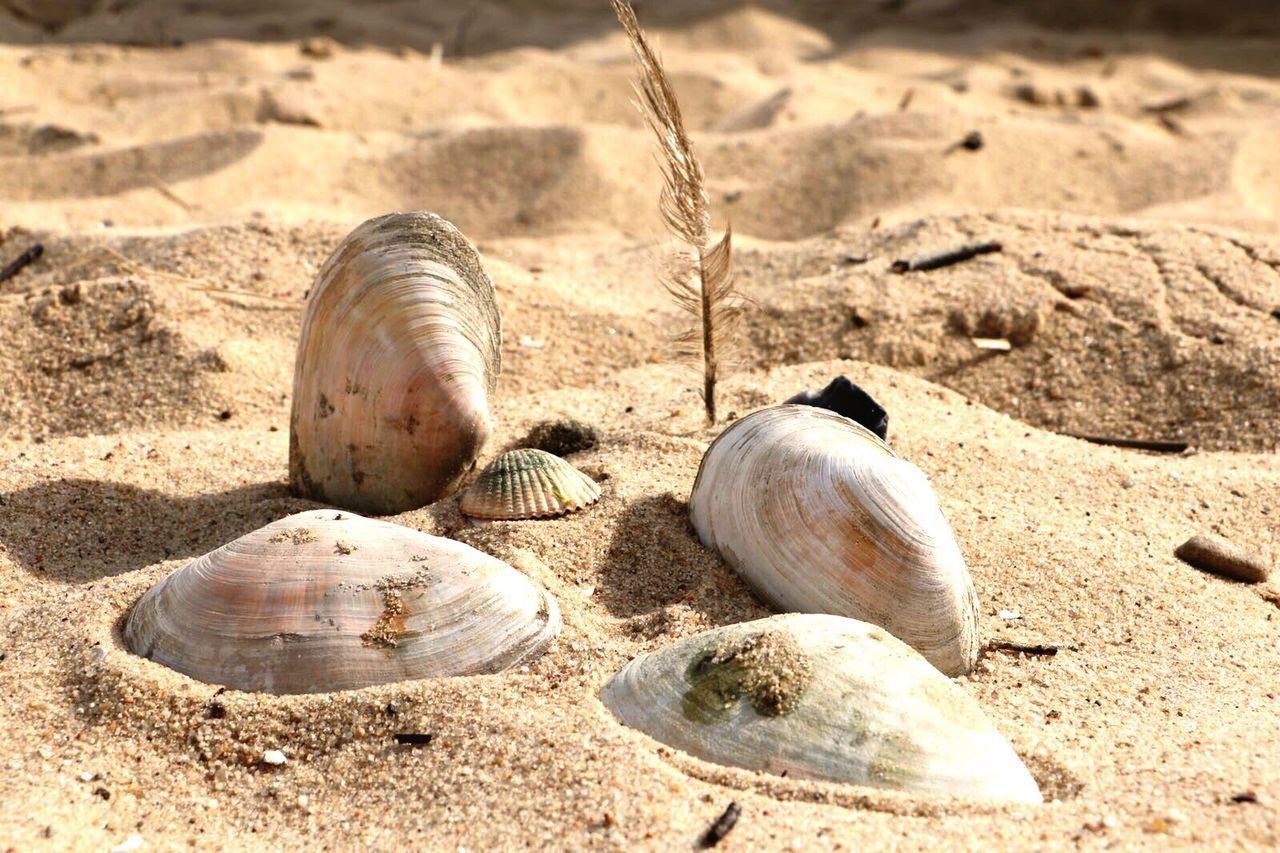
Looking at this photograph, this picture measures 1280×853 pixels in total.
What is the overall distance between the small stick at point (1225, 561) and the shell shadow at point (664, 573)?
114 centimetres

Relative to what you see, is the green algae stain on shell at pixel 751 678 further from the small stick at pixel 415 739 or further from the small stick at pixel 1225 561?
the small stick at pixel 1225 561

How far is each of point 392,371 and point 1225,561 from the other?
199cm

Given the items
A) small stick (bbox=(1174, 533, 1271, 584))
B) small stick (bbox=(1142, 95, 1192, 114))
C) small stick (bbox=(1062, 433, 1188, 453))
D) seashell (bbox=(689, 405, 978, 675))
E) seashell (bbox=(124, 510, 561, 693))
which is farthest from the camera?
small stick (bbox=(1142, 95, 1192, 114))

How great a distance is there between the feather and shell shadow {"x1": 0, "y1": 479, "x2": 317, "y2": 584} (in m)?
1.11

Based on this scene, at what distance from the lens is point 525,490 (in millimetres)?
2770

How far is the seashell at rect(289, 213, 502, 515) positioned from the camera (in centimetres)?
284

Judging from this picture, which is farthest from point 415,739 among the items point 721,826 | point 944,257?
point 944,257

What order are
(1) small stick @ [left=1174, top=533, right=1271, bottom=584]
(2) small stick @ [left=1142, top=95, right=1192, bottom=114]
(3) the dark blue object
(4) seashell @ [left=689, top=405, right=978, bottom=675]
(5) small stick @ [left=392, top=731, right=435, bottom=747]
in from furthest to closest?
(2) small stick @ [left=1142, top=95, right=1192, bottom=114]
(3) the dark blue object
(1) small stick @ [left=1174, top=533, right=1271, bottom=584]
(4) seashell @ [left=689, top=405, right=978, bottom=675]
(5) small stick @ [left=392, top=731, right=435, bottom=747]

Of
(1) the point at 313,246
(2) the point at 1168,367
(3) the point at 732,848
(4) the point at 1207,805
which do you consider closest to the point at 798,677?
(3) the point at 732,848

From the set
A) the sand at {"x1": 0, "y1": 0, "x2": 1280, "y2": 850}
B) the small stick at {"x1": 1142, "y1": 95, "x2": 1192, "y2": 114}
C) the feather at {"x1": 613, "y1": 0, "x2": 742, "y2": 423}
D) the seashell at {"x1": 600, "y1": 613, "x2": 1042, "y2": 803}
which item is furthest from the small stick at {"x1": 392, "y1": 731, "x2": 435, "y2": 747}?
the small stick at {"x1": 1142, "y1": 95, "x2": 1192, "y2": 114}

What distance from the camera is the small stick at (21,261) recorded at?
4363 mm

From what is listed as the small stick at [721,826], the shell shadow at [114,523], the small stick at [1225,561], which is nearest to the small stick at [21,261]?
the shell shadow at [114,523]

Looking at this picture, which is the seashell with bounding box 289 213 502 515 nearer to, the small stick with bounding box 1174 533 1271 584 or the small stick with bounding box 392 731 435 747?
the small stick with bounding box 392 731 435 747

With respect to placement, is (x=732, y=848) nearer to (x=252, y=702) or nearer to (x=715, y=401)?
(x=252, y=702)
